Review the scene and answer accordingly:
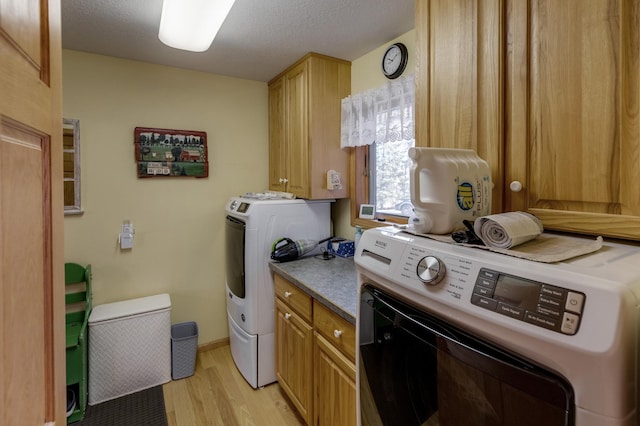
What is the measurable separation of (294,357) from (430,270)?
4.71 feet

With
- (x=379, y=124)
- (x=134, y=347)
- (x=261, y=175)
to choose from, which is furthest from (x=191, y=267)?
(x=379, y=124)

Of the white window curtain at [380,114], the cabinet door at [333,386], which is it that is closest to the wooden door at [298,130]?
the white window curtain at [380,114]

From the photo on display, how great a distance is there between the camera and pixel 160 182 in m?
2.49

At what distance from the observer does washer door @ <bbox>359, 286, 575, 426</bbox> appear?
21.8 inches

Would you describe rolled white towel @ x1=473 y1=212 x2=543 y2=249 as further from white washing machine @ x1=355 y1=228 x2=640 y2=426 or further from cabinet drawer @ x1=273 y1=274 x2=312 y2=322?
cabinet drawer @ x1=273 y1=274 x2=312 y2=322

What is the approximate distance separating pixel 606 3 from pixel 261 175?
2.44 m

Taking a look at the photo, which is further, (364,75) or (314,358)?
(364,75)

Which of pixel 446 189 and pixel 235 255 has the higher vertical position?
pixel 446 189

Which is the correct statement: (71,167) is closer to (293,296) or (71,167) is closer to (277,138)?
(277,138)

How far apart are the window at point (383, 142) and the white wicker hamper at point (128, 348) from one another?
163 cm

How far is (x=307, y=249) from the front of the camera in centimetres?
229

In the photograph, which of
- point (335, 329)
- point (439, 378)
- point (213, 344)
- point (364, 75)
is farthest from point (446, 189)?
point (213, 344)

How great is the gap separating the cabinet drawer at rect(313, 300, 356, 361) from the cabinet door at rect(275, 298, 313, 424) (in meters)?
0.13

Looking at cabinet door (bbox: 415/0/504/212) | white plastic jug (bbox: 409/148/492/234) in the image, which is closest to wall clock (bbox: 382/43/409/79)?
cabinet door (bbox: 415/0/504/212)
